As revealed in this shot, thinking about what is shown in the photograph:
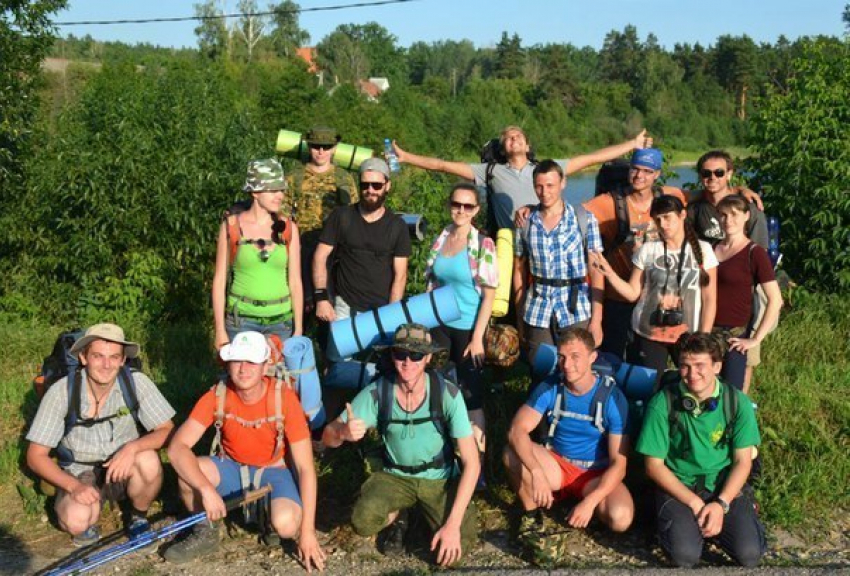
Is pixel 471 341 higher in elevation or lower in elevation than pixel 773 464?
higher

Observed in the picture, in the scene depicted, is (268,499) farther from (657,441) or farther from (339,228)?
(657,441)

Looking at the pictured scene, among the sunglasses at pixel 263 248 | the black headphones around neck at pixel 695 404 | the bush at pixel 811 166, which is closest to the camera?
the black headphones around neck at pixel 695 404

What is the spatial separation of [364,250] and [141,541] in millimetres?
2078

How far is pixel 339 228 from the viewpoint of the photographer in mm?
5707

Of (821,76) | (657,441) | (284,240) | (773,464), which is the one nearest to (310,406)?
(284,240)

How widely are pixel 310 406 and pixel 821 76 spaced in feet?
19.9

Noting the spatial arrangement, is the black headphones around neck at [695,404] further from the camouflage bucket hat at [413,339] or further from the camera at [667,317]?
the camouflage bucket hat at [413,339]

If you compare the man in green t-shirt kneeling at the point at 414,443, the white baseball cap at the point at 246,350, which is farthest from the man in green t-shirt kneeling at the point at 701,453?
the white baseball cap at the point at 246,350

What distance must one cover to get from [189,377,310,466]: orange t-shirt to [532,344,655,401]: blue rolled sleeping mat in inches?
54.6

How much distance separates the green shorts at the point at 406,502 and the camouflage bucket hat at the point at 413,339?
2.38ft

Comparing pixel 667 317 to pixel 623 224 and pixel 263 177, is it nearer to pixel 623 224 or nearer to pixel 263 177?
pixel 623 224

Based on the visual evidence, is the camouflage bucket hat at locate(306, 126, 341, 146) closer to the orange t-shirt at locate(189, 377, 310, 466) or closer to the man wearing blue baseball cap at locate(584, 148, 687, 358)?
the man wearing blue baseball cap at locate(584, 148, 687, 358)

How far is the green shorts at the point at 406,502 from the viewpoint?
484 centimetres

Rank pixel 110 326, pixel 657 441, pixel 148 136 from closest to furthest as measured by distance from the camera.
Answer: pixel 657 441
pixel 110 326
pixel 148 136
